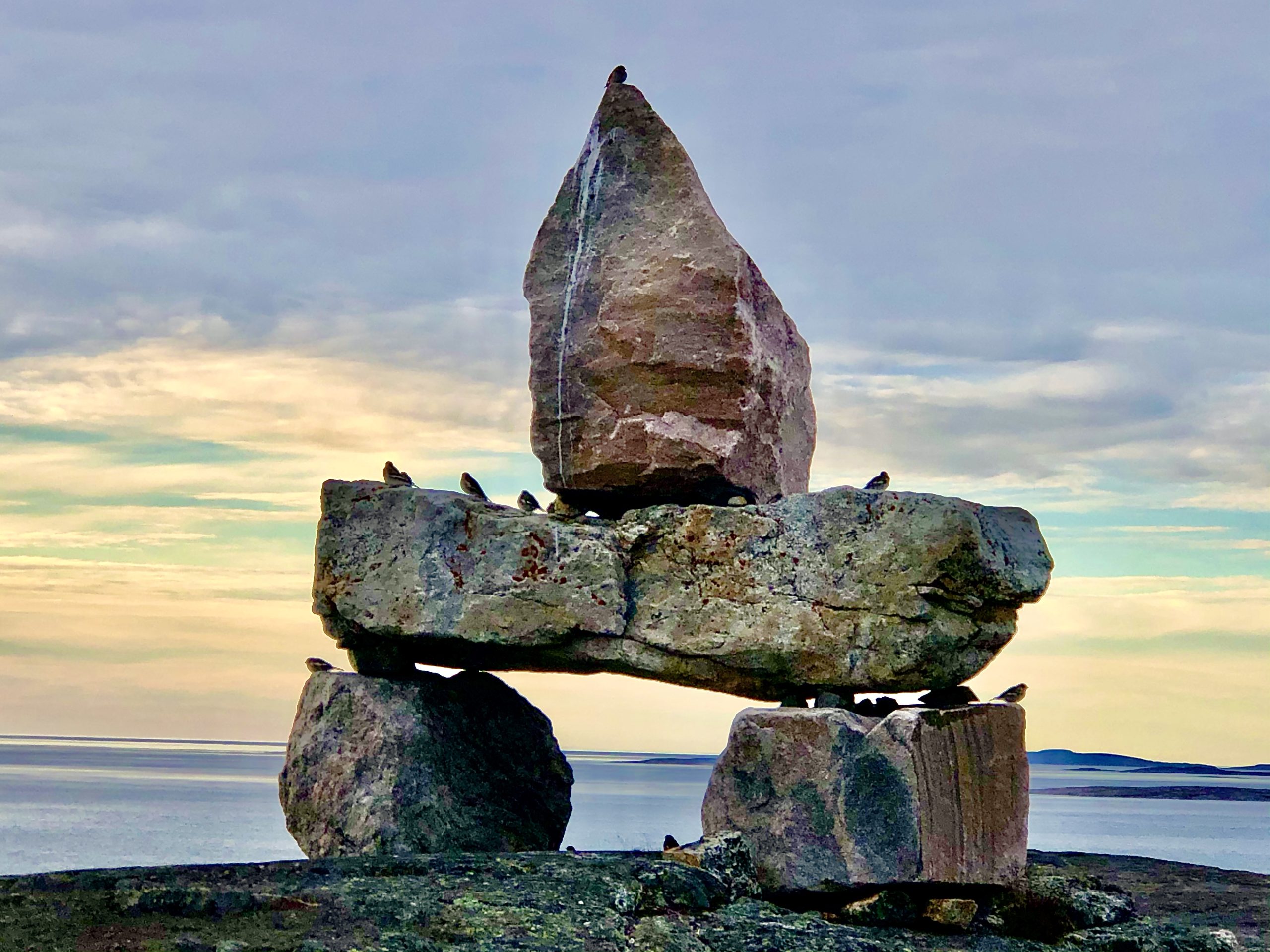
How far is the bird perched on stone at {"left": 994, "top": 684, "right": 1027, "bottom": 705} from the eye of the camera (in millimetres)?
8375

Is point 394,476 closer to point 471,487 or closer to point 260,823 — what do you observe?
point 471,487

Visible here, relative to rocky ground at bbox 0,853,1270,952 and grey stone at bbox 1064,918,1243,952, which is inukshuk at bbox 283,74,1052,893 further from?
grey stone at bbox 1064,918,1243,952

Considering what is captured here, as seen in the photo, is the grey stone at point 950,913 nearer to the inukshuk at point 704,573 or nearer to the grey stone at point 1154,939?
the inukshuk at point 704,573

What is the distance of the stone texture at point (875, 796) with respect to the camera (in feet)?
25.2

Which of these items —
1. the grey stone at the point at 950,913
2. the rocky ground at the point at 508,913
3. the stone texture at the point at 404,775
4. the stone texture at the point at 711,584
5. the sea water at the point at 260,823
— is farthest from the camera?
the sea water at the point at 260,823

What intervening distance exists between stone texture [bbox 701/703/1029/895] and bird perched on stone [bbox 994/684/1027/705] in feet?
0.89

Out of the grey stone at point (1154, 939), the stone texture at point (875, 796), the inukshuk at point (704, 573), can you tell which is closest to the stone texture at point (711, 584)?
the inukshuk at point (704, 573)

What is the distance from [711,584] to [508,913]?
262 cm

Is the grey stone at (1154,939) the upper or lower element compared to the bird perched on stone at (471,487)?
lower

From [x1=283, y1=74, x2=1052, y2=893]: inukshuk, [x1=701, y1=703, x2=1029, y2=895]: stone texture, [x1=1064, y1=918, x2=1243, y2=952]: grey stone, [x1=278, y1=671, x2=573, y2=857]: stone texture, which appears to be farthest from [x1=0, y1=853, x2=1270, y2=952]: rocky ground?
[x1=278, y1=671, x2=573, y2=857]: stone texture

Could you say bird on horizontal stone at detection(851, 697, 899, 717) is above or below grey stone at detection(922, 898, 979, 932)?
above

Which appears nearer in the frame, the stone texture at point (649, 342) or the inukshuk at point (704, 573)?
the inukshuk at point (704, 573)

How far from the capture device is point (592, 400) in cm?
877

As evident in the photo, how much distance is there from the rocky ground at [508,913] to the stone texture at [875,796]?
0.25 metres
